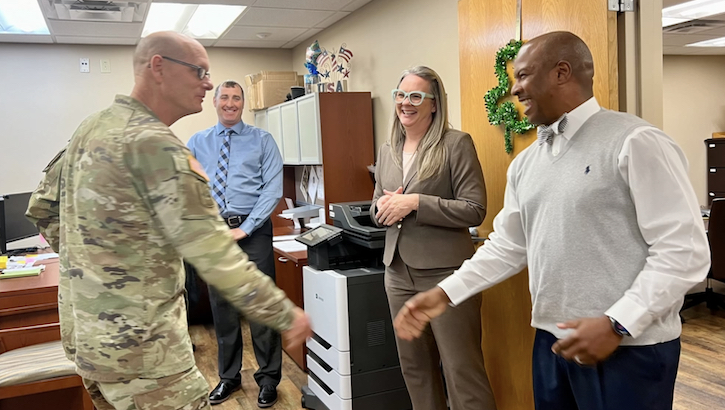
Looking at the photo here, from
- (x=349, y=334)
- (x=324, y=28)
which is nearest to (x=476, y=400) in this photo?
(x=349, y=334)

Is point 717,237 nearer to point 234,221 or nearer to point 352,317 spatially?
point 352,317

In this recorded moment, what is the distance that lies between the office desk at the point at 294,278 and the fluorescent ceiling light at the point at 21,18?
254 centimetres

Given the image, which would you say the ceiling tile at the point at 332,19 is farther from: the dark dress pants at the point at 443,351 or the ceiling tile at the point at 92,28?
the dark dress pants at the point at 443,351

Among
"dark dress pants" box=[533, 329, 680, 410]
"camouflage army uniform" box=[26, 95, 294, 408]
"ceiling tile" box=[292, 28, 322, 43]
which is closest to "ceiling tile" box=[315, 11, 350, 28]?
"ceiling tile" box=[292, 28, 322, 43]

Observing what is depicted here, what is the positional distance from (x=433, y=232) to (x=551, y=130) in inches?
30.6

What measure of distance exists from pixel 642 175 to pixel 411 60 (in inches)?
→ 108

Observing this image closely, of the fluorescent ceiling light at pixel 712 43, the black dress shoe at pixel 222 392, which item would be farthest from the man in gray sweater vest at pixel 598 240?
the fluorescent ceiling light at pixel 712 43

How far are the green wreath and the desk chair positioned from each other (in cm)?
192

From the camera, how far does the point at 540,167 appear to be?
154 centimetres

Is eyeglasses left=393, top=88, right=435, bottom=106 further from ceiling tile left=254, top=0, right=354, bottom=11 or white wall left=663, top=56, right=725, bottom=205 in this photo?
white wall left=663, top=56, right=725, bottom=205

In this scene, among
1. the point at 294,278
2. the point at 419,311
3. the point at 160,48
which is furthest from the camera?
the point at 294,278

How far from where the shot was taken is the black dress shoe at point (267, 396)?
3131 millimetres

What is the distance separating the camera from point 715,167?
22.9ft

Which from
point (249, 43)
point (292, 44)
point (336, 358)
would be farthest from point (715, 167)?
point (336, 358)
